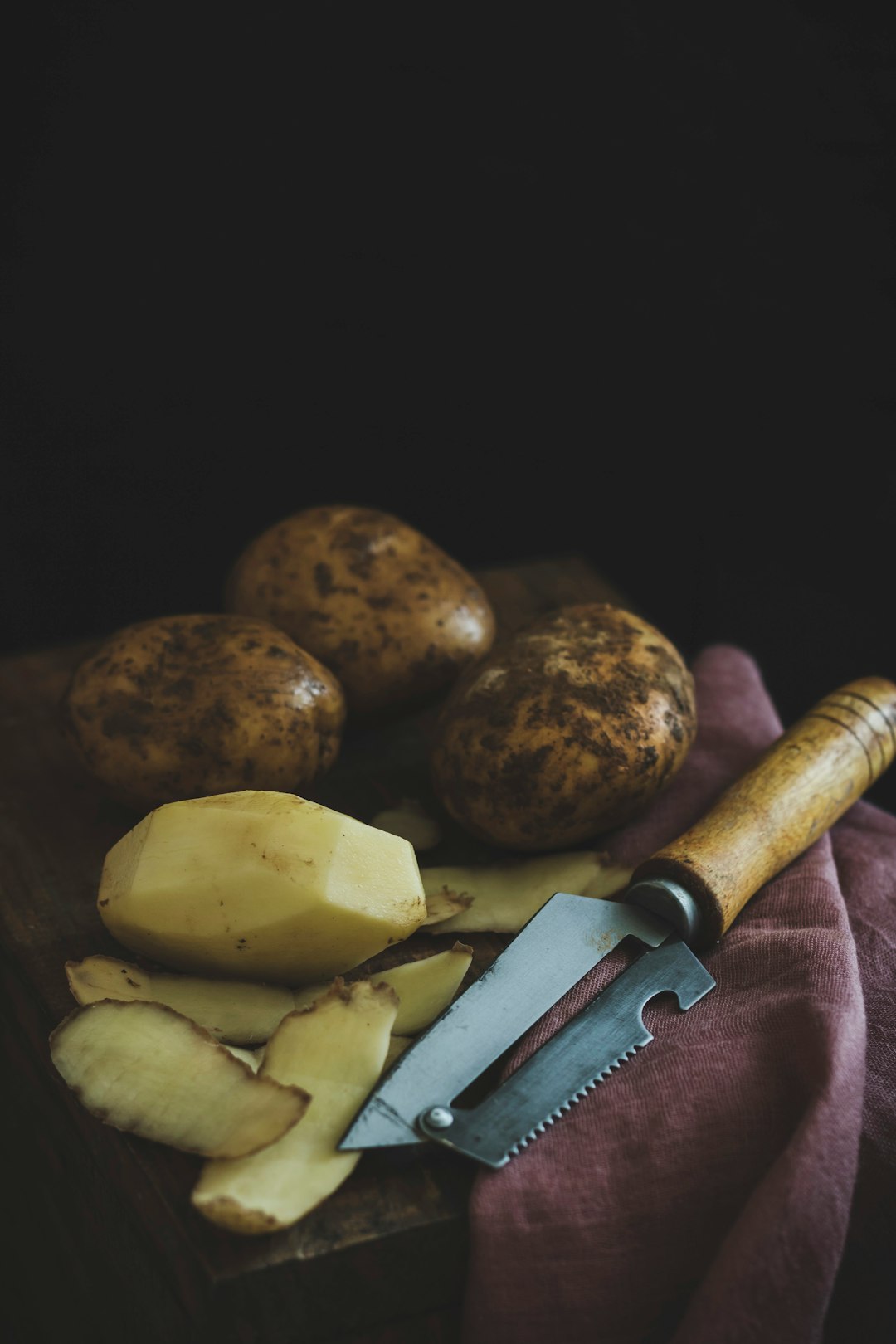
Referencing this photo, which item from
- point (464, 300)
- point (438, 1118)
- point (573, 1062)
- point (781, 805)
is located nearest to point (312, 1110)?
point (438, 1118)

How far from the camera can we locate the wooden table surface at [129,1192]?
2.44 ft

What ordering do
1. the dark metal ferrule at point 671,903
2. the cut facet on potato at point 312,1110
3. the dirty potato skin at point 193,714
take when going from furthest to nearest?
the dirty potato skin at point 193,714
the dark metal ferrule at point 671,903
the cut facet on potato at point 312,1110

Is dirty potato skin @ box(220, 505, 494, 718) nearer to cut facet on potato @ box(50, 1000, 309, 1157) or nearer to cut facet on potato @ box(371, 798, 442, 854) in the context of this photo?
cut facet on potato @ box(371, 798, 442, 854)

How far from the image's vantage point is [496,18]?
141 cm

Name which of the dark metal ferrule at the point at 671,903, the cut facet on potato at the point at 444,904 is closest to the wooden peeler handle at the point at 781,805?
the dark metal ferrule at the point at 671,903

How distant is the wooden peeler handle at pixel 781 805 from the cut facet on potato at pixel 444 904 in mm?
149

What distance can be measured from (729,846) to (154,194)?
1036mm

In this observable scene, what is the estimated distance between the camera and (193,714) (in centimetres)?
107

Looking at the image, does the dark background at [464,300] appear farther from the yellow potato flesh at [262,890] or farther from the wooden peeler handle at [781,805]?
the yellow potato flesh at [262,890]

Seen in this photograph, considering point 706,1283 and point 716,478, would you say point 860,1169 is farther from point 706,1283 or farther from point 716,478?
point 716,478

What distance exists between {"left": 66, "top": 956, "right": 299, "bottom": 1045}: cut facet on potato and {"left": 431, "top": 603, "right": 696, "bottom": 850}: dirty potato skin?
26 cm

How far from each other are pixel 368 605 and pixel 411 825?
25 centimetres

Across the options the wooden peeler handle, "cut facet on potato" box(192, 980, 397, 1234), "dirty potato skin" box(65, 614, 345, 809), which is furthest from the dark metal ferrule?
"dirty potato skin" box(65, 614, 345, 809)

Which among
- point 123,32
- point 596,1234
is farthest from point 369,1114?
point 123,32
